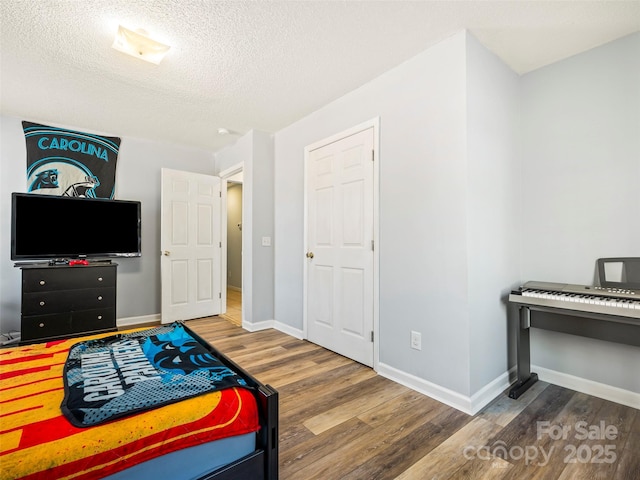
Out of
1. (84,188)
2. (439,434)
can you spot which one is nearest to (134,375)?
(439,434)

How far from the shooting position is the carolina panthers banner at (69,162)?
359cm

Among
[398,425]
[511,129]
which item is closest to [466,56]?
[511,129]

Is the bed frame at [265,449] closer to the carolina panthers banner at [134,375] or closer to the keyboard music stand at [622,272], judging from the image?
the carolina panthers banner at [134,375]

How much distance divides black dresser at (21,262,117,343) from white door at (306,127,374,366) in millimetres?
2191

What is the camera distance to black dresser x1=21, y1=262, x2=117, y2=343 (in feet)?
10.0

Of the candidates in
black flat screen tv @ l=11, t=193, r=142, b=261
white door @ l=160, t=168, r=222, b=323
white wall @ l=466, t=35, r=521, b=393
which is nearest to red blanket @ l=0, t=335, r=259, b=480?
white wall @ l=466, t=35, r=521, b=393

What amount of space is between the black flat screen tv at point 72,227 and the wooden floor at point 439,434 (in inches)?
98.8

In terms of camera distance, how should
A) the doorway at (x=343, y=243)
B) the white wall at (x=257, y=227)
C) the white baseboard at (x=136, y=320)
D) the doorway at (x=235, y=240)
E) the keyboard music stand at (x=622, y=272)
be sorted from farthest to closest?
1. the doorway at (x=235, y=240)
2. the white baseboard at (x=136, y=320)
3. the white wall at (x=257, y=227)
4. the doorway at (x=343, y=243)
5. the keyboard music stand at (x=622, y=272)

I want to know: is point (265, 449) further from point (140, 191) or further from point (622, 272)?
point (140, 191)

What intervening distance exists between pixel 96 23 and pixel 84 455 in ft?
7.82

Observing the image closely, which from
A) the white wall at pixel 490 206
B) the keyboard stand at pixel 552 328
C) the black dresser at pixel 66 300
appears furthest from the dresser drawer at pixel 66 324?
the keyboard stand at pixel 552 328

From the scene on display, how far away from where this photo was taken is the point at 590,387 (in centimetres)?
225

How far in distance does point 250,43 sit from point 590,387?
11.2 feet

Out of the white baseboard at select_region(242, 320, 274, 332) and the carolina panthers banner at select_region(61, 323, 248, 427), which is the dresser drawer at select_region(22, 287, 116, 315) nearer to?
the white baseboard at select_region(242, 320, 274, 332)
